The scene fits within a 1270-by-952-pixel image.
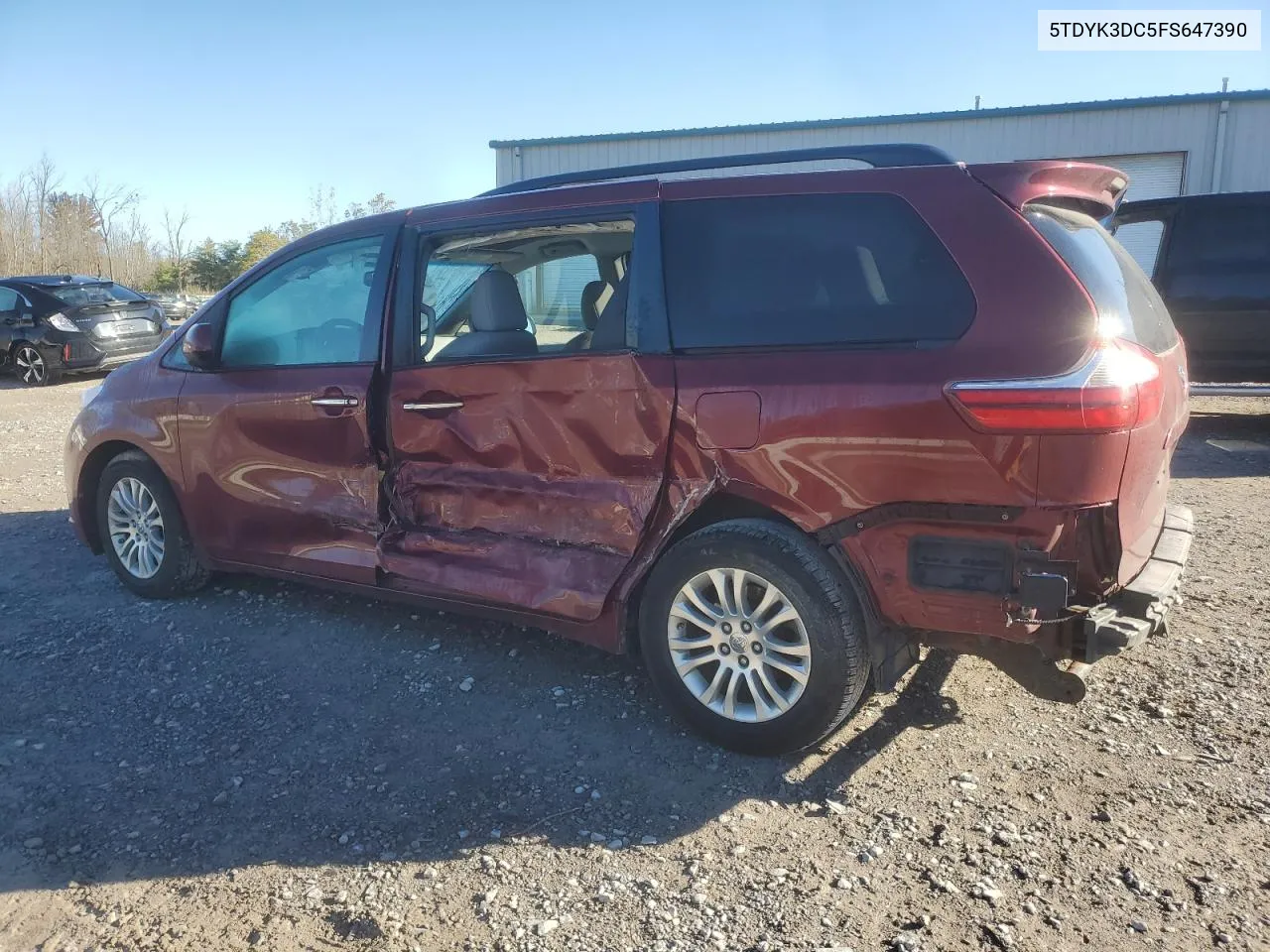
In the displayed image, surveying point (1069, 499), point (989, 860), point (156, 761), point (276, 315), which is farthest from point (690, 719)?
point (276, 315)

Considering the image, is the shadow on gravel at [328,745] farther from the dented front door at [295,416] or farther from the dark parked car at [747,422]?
the dented front door at [295,416]

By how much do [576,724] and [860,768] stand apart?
A: 1.01 m

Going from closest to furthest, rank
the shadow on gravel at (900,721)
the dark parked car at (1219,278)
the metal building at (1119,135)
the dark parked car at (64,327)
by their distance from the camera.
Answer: the shadow on gravel at (900,721) < the dark parked car at (1219,278) < the dark parked car at (64,327) < the metal building at (1119,135)

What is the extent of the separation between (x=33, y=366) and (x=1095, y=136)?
18.0m

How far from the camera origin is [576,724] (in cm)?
348

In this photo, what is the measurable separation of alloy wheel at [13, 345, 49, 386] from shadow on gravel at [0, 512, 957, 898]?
11.2 m

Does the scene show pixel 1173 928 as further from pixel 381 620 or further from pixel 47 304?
pixel 47 304

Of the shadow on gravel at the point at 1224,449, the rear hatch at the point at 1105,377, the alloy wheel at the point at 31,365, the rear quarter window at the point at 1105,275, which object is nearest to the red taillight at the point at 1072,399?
the rear hatch at the point at 1105,377

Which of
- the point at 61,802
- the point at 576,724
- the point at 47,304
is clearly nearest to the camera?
the point at 61,802

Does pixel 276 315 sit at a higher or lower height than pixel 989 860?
higher

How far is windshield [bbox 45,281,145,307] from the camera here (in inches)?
553

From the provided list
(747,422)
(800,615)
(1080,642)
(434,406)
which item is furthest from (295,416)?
(1080,642)

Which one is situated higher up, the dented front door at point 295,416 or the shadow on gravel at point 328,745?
the dented front door at point 295,416

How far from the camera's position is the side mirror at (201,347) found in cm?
445
